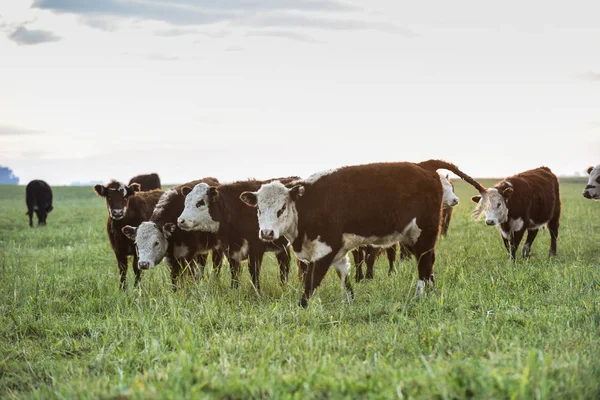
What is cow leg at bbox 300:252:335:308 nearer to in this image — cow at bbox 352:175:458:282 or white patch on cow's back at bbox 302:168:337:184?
white patch on cow's back at bbox 302:168:337:184

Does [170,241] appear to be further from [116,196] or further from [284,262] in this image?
[116,196]

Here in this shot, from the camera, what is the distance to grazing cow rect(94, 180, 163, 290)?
34.9 feet

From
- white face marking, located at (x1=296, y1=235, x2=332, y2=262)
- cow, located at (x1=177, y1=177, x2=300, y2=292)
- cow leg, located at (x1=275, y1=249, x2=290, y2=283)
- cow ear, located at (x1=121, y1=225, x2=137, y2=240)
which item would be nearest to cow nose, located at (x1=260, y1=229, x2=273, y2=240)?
white face marking, located at (x1=296, y1=235, x2=332, y2=262)

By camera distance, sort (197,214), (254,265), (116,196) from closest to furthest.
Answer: (254,265) < (197,214) < (116,196)

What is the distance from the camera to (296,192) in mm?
7977

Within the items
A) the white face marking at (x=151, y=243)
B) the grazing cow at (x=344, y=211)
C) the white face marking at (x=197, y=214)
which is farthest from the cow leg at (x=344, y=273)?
the white face marking at (x=151, y=243)

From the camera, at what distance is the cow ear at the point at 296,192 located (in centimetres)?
786

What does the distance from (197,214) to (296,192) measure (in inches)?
93.4

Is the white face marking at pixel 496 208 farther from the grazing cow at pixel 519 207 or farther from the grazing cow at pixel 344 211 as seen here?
the grazing cow at pixel 344 211

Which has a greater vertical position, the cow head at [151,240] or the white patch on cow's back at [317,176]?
the white patch on cow's back at [317,176]

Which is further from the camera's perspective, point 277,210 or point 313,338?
point 277,210

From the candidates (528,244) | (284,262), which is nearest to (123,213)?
(284,262)

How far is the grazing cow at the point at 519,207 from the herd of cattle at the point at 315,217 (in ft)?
0.07

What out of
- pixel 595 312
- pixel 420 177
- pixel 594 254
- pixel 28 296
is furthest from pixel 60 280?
pixel 594 254
